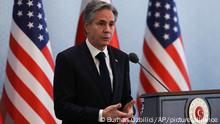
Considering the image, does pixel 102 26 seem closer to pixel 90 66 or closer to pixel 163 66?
pixel 90 66

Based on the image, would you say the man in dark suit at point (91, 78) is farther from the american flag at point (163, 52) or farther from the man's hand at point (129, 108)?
the american flag at point (163, 52)

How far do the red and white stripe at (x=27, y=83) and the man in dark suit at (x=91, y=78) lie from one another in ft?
4.79

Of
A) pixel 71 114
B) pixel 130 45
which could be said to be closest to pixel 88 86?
pixel 71 114

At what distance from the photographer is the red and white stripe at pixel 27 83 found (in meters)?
3.45

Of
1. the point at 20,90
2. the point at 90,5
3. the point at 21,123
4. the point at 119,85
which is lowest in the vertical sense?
the point at 21,123

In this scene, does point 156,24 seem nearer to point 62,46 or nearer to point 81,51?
point 62,46

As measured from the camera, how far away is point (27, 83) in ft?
11.4

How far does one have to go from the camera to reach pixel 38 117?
3.45 meters

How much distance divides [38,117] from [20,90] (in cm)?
26

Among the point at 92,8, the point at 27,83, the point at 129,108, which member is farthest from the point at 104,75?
the point at 27,83

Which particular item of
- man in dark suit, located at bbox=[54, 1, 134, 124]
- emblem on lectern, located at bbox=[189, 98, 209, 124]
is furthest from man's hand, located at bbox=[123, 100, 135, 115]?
emblem on lectern, located at bbox=[189, 98, 209, 124]

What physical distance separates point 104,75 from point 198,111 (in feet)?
1.54

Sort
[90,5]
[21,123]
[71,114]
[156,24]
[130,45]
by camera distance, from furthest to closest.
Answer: [130,45]
[156,24]
[21,123]
[90,5]
[71,114]

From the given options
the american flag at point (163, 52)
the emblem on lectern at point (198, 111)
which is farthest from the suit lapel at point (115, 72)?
the american flag at point (163, 52)
